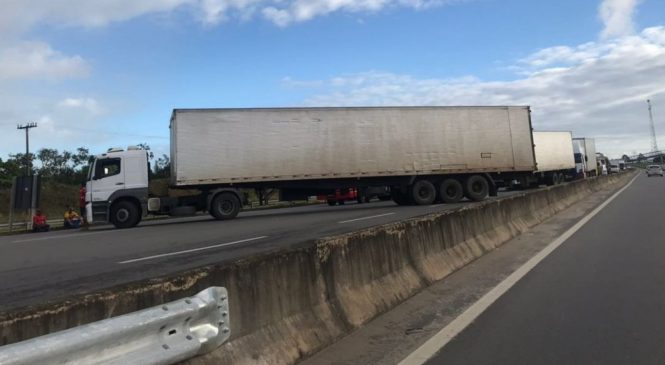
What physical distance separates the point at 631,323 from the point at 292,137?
58.3 feet

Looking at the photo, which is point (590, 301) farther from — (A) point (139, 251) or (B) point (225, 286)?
(A) point (139, 251)

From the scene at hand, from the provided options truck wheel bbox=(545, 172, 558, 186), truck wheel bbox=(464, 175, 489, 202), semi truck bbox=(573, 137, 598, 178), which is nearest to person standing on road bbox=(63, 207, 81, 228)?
truck wheel bbox=(464, 175, 489, 202)

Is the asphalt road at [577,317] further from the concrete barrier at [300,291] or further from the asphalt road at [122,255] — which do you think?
the asphalt road at [122,255]

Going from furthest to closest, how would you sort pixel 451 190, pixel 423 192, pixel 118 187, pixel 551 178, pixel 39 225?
pixel 551 178
pixel 39 225
pixel 451 190
pixel 423 192
pixel 118 187

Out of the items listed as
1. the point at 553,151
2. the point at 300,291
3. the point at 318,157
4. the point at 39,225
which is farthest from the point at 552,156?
the point at 300,291

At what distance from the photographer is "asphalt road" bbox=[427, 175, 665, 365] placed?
472 cm

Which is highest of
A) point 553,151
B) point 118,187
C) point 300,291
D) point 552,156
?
point 553,151

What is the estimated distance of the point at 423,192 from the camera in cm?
2528

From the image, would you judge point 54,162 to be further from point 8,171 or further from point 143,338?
point 143,338

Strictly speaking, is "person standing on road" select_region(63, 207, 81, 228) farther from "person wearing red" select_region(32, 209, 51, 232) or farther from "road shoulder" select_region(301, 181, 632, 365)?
"road shoulder" select_region(301, 181, 632, 365)

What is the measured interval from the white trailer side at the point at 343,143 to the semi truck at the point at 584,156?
29.2 metres

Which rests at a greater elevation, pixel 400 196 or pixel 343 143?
pixel 343 143

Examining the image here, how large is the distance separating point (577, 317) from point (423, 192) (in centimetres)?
1951

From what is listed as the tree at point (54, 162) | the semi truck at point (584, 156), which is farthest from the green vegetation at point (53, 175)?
the semi truck at point (584, 156)
